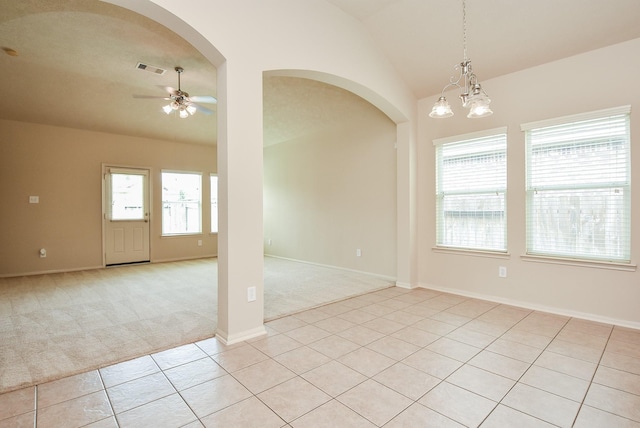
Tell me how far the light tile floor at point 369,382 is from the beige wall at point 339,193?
2543mm

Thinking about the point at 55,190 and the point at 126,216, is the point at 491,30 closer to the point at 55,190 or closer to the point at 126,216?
the point at 126,216

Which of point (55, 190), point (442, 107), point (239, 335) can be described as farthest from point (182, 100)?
point (55, 190)

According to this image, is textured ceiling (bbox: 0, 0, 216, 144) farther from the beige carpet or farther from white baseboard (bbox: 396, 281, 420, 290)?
white baseboard (bbox: 396, 281, 420, 290)

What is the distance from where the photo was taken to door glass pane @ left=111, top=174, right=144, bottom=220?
648cm

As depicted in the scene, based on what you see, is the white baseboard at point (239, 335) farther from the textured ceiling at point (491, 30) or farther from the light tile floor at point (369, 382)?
the textured ceiling at point (491, 30)

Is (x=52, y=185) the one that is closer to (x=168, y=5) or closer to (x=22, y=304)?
(x=22, y=304)

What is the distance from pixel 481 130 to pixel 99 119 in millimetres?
6305

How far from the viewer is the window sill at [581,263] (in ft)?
10.2

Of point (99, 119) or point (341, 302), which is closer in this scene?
point (341, 302)

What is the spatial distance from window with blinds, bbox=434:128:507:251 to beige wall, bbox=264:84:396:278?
87cm

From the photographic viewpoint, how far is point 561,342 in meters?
2.76

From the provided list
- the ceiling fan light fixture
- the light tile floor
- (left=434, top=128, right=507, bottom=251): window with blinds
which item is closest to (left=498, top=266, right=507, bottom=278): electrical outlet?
(left=434, top=128, right=507, bottom=251): window with blinds

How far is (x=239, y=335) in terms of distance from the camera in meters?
2.76

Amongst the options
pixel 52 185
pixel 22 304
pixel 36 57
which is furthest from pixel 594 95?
pixel 52 185
